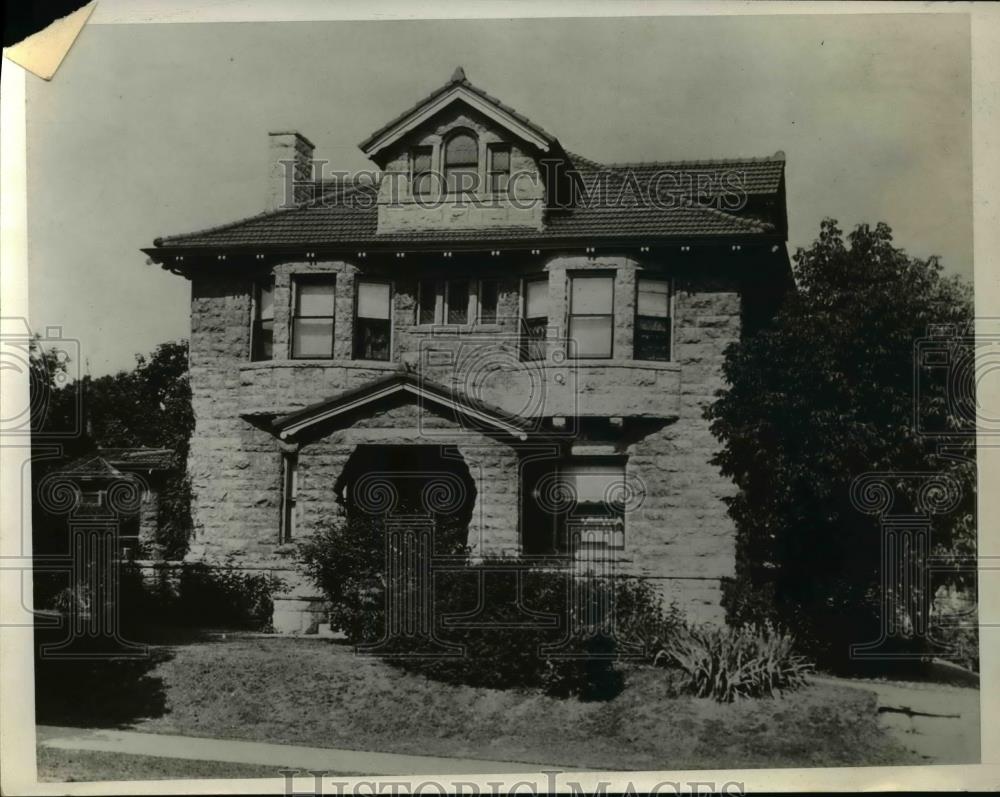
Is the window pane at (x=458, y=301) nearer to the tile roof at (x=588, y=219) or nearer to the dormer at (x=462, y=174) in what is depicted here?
the tile roof at (x=588, y=219)

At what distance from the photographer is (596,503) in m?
8.67

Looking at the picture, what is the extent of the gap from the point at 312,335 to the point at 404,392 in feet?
3.56

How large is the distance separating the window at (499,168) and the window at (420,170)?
560mm

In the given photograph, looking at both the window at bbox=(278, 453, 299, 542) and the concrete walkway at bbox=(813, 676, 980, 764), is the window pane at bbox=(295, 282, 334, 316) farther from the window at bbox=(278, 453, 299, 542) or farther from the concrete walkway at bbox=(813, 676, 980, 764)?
the concrete walkway at bbox=(813, 676, 980, 764)

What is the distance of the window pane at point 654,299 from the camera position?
29.0 feet

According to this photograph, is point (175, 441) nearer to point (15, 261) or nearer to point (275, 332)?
point (275, 332)

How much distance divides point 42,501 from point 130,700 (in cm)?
189

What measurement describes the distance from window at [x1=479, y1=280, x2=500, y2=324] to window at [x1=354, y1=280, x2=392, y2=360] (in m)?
0.85

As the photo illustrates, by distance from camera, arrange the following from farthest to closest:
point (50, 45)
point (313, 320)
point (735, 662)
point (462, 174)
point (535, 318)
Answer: point (313, 320) < point (462, 174) < point (535, 318) < point (50, 45) < point (735, 662)

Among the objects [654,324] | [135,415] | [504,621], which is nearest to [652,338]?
[654,324]

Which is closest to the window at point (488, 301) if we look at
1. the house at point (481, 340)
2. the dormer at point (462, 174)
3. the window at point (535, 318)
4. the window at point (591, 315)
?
the house at point (481, 340)

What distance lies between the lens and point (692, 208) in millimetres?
8781

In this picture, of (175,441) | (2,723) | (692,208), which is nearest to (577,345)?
(692,208)

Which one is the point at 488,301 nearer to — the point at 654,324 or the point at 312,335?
the point at 654,324
